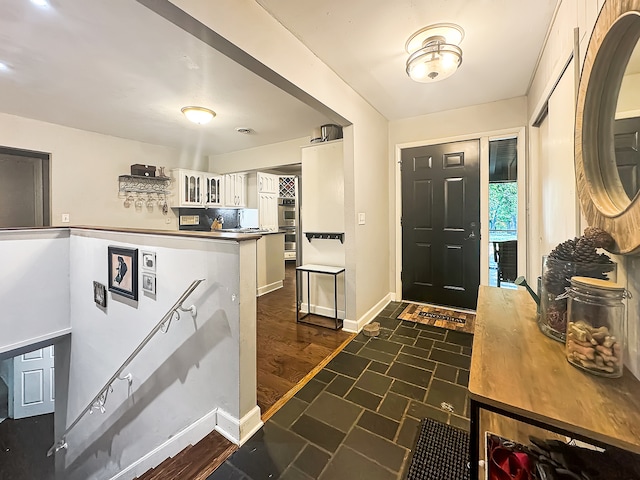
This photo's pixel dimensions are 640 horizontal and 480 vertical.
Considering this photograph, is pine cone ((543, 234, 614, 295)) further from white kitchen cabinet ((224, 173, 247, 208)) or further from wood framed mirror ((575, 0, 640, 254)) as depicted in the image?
white kitchen cabinet ((224, 173, 247, 208))

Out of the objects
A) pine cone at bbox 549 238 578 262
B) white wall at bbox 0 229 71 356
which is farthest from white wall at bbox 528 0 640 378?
white wall at bbox 0 229 71 356

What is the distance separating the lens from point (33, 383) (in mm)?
4113

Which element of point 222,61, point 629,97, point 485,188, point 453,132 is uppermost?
point 222,61

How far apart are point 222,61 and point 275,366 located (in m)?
2.50

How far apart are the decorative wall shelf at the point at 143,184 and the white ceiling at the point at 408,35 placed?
3.66 metres

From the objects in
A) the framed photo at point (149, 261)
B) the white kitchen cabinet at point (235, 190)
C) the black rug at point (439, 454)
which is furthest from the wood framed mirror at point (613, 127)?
the white kitchen cabinet at point (235, 190)

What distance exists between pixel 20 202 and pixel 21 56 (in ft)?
8.21

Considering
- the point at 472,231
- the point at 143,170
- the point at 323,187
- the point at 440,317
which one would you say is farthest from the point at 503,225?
the point at 143,170

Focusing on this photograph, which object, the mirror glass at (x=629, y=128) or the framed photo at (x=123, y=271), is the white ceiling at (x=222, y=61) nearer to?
the mirror glass at (x=629, y=128)

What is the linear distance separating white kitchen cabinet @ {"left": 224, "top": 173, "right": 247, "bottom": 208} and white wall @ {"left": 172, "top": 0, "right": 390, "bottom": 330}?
3328 mm

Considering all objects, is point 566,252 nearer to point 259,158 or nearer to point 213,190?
point 259,158

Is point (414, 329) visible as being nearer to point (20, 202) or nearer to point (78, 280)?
point (78, 280)

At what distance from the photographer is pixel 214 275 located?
5.42 feet

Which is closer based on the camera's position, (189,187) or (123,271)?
(123,271)
